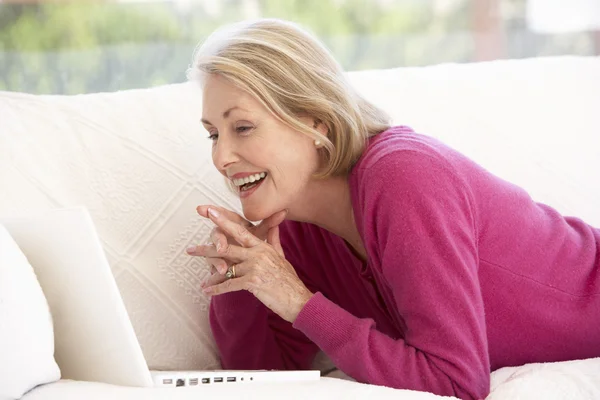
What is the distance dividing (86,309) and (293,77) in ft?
1.84

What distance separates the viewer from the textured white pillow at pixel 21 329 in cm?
110

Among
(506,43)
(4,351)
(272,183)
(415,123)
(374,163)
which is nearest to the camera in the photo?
(4,351)

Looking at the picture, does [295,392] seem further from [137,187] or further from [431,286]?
[137,187]

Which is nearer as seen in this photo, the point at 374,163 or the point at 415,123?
the point at 374,163

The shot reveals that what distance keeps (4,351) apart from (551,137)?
132cm

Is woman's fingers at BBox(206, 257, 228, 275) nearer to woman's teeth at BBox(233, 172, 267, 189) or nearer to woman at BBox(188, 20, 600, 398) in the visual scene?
woman at BBox(188, 20, 600, 398)

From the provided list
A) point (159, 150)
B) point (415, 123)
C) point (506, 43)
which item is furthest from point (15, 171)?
point (506, 43)

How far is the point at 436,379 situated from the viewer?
50.1 inches

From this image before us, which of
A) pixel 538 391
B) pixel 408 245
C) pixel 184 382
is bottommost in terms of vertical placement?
pixel 538 391

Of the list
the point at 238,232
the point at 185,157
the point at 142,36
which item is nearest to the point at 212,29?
the point at 142,36

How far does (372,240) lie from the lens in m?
1.38

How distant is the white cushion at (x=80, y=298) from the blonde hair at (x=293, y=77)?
1.42 feet

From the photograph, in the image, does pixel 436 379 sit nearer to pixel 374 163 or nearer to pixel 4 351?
pixel 374 163

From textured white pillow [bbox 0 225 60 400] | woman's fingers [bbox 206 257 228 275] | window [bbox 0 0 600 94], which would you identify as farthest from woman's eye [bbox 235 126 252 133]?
window [bbox 0 0 600 94]
